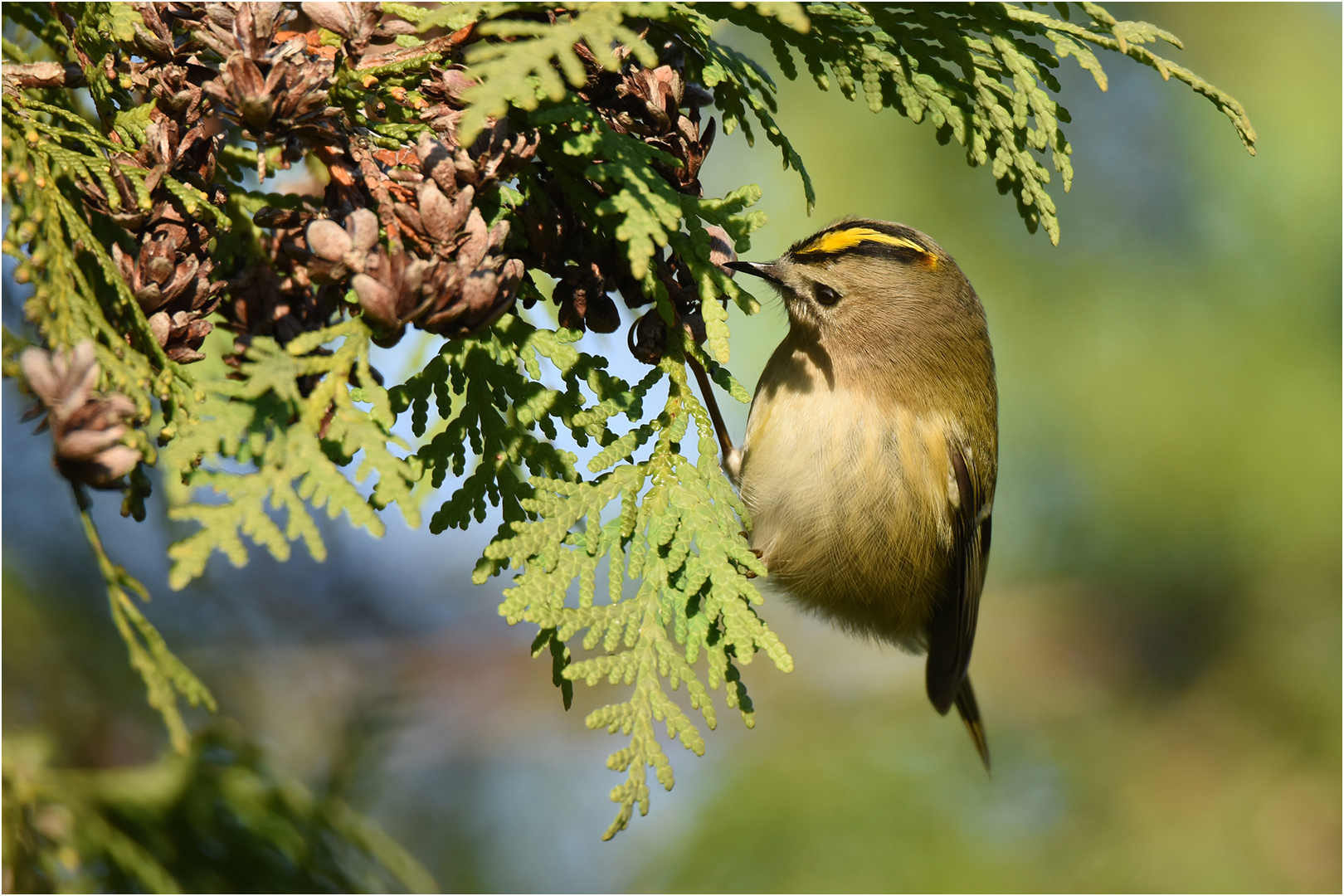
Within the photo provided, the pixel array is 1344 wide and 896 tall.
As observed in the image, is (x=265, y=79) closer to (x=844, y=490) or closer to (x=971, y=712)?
(x=844, y=490)

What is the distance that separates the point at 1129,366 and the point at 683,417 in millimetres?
3583

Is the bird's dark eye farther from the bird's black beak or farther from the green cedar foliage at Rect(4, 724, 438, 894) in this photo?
the green cedar foliage at Rect(4, 724, 438, 894)

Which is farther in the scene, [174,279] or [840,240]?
[840,240]

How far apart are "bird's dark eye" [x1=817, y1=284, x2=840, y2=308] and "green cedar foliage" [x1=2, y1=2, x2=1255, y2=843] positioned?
615mm

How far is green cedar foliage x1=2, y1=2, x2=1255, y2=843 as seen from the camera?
1.28 metres

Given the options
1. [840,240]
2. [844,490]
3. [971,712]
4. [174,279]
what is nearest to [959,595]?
[844,490]

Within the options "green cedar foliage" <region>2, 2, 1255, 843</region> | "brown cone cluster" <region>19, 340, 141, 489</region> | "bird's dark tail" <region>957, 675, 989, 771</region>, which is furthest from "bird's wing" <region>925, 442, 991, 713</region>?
"brown cone cluster" <region>19, 340, 141, 489</region>

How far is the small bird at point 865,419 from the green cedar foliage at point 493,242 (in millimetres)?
633

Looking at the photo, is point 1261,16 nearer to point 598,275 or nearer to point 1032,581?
point 1032,581

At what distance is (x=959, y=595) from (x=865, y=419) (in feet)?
2.66

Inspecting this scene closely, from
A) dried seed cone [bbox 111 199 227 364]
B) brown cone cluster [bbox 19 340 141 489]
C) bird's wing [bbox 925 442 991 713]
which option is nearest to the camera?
brown cone cluster [bbox 19 340 141 489]

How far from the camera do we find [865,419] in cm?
241

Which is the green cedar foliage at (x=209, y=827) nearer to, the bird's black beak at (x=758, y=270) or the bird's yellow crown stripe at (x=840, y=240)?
the bird's black beak at (x=758, y=270)

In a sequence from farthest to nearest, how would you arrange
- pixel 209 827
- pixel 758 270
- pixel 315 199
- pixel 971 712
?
1. pixel 971 712
2. pixel 209 827
3. pixel 758 270
4. pixel 315 199
